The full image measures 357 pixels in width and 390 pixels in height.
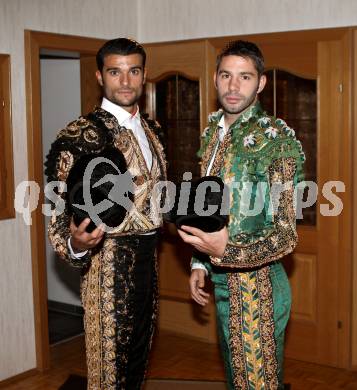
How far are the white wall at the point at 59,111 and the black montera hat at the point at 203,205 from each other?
2.61 metres

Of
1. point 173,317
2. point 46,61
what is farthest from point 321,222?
point 46,61

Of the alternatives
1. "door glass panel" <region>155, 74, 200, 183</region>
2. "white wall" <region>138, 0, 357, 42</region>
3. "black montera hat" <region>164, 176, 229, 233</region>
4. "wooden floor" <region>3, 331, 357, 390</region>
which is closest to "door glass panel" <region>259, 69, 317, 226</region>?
"white wall" <region>138, 0, 357, 42</region>

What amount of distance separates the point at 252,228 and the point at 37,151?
1.79 m

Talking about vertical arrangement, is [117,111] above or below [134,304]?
above

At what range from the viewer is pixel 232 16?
3865mm

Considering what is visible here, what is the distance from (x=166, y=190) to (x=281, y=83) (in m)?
1.52

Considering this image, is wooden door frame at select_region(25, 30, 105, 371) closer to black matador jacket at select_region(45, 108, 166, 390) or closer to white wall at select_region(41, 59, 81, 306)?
white wall at select_region(41, 59, 81, 306)

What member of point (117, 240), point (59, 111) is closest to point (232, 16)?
point (59, 111)

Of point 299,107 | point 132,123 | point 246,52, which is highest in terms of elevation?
point 246,52

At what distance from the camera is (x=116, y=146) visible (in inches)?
95.5

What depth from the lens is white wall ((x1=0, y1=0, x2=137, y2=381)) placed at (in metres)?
3.42

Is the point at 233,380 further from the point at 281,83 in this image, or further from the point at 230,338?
the point at 281,83

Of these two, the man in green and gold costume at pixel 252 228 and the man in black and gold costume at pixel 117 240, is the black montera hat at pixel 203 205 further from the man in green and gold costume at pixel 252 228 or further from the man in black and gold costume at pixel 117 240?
the man in black and gold costume at pixel 117 240

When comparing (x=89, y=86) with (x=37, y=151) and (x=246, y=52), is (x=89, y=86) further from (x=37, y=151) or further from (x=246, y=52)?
(x=246, y=52)
